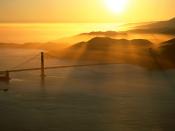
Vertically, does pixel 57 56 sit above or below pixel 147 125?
above

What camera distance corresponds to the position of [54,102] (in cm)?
1434

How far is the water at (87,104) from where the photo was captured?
11.0m

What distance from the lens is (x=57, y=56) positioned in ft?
129

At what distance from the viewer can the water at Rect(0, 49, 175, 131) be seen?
11.0 m

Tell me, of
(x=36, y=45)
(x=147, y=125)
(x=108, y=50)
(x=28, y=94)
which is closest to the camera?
(x=147, y=125)

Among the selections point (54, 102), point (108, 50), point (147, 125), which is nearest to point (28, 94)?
point (54, 102)

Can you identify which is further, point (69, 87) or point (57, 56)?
point (57, 56)

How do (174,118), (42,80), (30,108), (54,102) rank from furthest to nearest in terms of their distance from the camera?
(42,80) → (54,102) → (30,108) → (174,118)

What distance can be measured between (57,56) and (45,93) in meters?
23.1

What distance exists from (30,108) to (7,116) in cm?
131

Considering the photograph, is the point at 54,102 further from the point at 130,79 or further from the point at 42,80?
the point at 130,79

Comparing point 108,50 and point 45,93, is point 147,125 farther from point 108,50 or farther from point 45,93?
point 108,50

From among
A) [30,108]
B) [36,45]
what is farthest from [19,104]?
[36,45]

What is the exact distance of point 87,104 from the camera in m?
14.0
